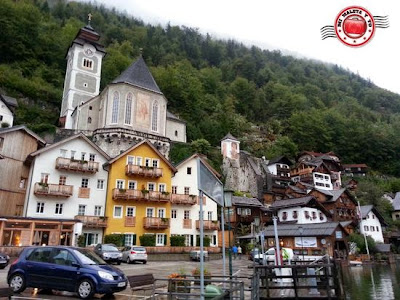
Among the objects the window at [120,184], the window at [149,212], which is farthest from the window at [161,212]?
the window at [120,184]

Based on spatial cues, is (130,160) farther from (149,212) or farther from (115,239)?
(115,239)

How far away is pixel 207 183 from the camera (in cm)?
789

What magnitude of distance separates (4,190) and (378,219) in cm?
5880

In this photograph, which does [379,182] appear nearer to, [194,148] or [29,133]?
[194,148]

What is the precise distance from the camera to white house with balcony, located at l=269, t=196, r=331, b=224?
176 feet

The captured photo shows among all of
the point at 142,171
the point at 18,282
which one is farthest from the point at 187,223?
the point at 18,282

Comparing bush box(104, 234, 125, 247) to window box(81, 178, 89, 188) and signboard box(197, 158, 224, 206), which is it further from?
signboard box(197, 158, 224, 206)

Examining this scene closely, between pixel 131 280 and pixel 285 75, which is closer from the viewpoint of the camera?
pixel 131 280

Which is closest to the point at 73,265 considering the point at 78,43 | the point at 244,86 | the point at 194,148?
the point at 194,148

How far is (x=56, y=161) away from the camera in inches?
1404

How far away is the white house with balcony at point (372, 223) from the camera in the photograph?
57884mm

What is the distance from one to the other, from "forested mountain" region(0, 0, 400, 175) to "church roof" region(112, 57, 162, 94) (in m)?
14.6

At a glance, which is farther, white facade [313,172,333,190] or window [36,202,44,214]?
white facade [313,172,333,190]

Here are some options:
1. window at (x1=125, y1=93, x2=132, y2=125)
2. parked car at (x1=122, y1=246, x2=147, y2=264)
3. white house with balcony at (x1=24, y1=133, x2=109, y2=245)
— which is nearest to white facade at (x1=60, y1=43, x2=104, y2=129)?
window at (x1=125, y1=93, x2=132, y2=125)
